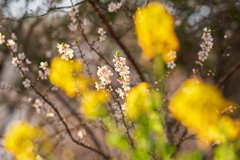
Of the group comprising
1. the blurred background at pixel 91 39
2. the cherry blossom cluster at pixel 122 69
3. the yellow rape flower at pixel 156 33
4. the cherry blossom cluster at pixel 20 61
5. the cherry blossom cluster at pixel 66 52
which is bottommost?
the yellow rape flower at pixel 156 33

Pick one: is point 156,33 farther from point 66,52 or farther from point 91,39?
point 91,39

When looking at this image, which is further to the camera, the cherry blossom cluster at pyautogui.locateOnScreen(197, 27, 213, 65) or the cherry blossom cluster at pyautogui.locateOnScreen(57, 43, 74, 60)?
the cherry blossom cluster at pyautogui.locateOnScreen(197, 27, 213, 65)

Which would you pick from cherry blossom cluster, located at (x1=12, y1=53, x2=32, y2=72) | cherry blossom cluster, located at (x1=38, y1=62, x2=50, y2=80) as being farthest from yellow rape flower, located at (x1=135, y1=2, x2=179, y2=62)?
cherry blossom cluster, located at (x1=38, y1=62, x2=50, y2=80)

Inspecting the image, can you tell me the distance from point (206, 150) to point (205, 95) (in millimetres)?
2441

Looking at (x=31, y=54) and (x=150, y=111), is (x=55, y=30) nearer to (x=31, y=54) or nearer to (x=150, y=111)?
(x=31, y=54)

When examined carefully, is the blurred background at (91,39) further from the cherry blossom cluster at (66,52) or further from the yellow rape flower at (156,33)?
the yellow rape flower at (156,33)

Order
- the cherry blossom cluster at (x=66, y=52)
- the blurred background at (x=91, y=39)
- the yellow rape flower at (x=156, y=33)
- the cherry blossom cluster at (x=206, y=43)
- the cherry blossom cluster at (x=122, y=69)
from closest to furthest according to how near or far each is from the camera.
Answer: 1. the yellow rape flower at (x=156, y=33)
2. the cherry blossom cluster at (x=122, y=69)
3. the cherry blossom cluster at (x=66, y=52)
4. the cherry blossom cluster at (x=206, y=43)
5. the blurred background at (x=91, y=39)

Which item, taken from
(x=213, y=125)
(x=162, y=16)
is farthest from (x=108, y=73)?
(x=213, y=125)

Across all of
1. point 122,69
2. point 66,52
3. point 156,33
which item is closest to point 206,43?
point 122,69

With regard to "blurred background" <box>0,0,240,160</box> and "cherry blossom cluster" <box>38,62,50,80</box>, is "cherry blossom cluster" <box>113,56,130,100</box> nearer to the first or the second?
"blurred background" <box>0,0,240,160</box>

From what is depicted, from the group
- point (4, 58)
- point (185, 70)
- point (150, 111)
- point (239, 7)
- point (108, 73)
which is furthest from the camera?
point (185, 70)

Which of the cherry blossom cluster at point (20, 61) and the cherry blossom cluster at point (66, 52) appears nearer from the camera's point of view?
the cherry blossom cluster at point (66, 52)

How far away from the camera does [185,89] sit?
625mm

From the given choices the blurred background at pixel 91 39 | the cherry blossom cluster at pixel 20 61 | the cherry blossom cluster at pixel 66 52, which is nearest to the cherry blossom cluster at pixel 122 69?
the cherry blossom cluster at pixel 66 52
